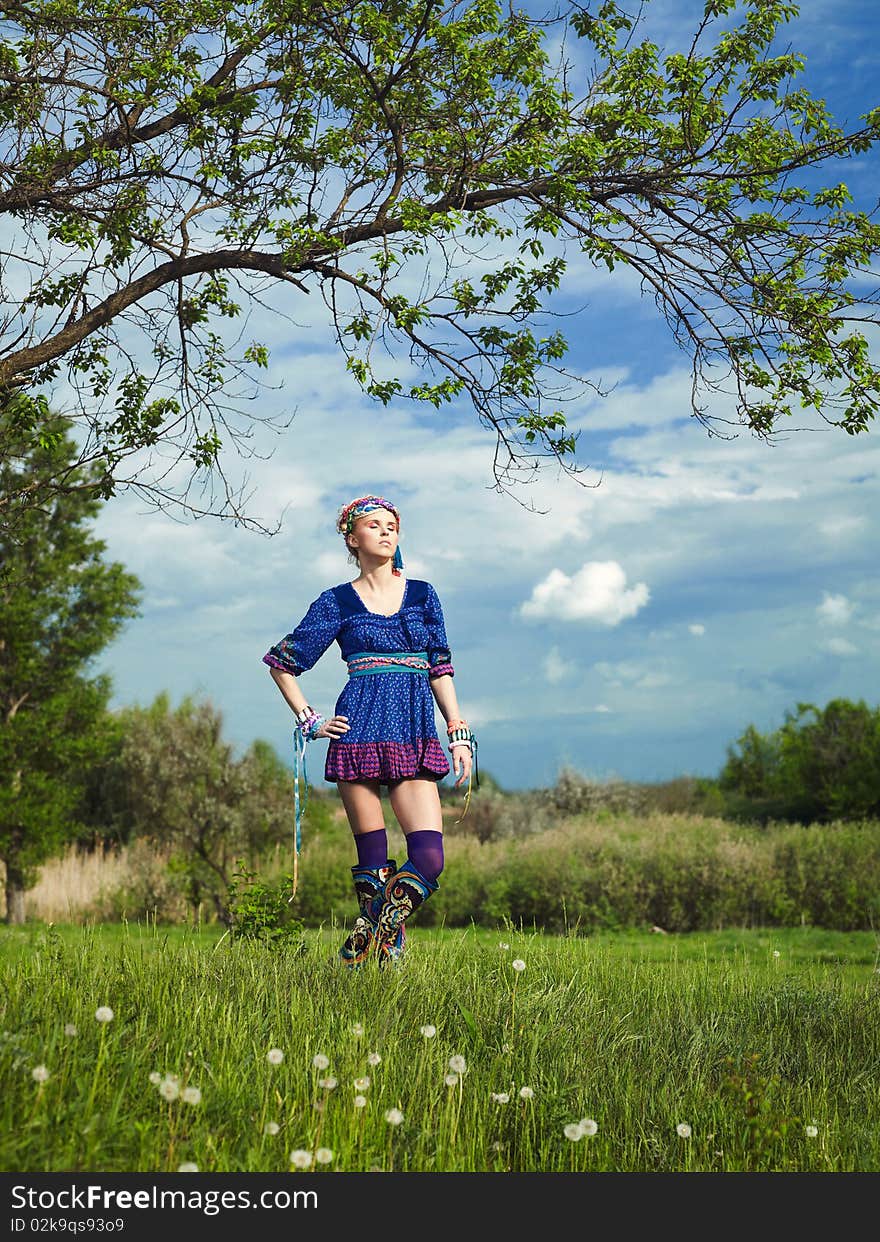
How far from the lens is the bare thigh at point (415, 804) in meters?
5.78

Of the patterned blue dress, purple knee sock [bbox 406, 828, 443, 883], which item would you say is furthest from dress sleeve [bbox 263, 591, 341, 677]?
purple knee sock [bbox 406, 828, 443, 883]

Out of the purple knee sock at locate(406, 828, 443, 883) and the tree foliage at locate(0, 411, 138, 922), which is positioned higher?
the tree foliage at locate(0, 411, 138, 922)

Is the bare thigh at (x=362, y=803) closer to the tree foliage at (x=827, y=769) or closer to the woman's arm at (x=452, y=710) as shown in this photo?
the woman's arm at (x=452, y=710)

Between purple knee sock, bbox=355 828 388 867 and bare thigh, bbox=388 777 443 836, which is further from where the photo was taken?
purple knee sock, bbox=355 828 388 867

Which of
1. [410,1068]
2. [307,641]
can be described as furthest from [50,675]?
[410,1068]

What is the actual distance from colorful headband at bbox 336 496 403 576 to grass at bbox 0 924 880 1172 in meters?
2.29

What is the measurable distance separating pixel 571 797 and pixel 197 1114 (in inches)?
770

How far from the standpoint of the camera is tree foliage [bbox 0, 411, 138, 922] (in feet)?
50.5

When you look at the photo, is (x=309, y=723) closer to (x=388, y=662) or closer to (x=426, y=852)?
(x=388, y=662)

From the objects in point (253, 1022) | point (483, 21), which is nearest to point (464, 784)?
point (253, 1022)

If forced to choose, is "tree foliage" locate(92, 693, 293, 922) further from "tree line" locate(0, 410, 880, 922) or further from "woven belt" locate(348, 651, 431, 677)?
"woven belt" locate(348, 651, 431, 677)

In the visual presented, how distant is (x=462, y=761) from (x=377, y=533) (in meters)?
1.40

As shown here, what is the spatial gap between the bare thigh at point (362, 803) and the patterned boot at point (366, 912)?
0.77 ft

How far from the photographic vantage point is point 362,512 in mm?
6152
